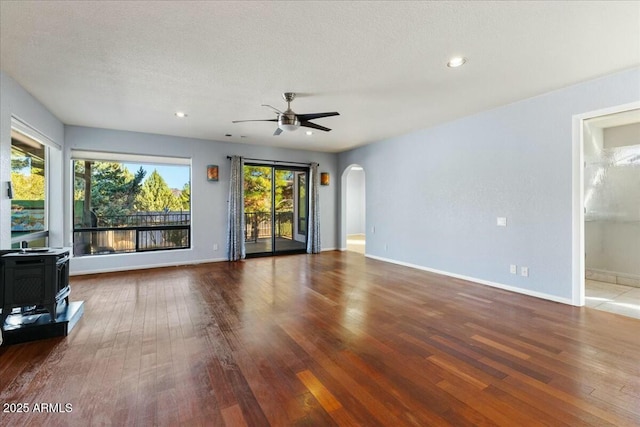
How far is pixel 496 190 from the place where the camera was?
14.2 feet

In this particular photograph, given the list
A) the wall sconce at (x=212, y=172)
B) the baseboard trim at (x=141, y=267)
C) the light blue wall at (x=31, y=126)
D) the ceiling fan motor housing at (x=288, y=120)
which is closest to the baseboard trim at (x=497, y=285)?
the ceiling fan motor housing at (x=288, y=120)

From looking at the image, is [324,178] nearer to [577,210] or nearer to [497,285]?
[497,285]

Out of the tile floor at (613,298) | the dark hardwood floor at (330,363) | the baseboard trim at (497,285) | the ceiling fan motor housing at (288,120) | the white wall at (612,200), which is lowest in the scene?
the dark hardwood floor at (330,363)

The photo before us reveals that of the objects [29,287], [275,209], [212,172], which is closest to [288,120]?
[29,287]

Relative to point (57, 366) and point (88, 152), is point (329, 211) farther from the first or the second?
point (57, 366)

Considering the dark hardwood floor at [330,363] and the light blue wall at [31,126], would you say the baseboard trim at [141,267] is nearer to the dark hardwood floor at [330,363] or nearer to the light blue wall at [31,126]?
the light blue wall at [31,126]

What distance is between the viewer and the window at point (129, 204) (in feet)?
17.8

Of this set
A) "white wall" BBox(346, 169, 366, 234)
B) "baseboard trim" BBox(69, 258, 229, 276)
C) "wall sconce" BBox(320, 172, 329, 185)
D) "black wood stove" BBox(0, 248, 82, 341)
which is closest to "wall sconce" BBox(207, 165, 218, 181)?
"baseboard trim" BBox(69, 258, 229, 276)

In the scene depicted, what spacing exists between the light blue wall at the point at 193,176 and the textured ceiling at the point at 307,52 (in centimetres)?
119

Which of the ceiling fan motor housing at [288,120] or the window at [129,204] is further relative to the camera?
the window at [129,204]

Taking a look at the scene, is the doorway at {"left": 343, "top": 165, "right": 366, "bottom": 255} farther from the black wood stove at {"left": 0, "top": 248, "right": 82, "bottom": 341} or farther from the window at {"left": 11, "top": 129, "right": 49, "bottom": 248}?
the black wood stove at {"left": 0, "top": 248, "right": 82, "bottom": 341}

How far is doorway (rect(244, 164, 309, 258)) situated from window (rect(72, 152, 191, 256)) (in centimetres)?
140

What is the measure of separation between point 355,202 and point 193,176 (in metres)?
6.74

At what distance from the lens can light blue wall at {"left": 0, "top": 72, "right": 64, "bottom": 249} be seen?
3.00 m
